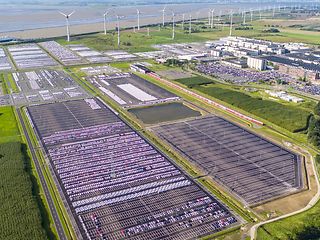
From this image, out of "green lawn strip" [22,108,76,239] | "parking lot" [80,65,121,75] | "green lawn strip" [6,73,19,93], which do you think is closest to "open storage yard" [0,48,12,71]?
"green lawn strip" [6,73,19,93]

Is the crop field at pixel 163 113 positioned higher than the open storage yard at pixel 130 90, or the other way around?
the open storage yard at pixel 130 90

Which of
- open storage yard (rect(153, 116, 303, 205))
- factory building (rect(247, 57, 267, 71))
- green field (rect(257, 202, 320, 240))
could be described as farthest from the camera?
factory building (rect(247, 57, 267, 71))

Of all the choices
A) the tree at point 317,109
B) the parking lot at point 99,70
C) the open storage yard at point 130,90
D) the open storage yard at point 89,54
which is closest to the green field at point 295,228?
the tree at point 317,109

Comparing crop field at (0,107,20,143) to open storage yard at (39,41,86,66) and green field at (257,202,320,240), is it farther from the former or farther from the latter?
open storage yard at (39,41,86,66)

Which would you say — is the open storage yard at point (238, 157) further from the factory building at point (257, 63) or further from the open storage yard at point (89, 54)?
the open storage yard at point (89, 54)

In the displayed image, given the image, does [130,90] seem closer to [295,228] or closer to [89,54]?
[89,54]

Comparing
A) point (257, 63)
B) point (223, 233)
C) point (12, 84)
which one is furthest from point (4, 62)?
point (223, 233)

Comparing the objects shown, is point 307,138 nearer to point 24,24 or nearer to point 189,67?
point 189,67
